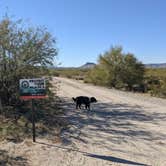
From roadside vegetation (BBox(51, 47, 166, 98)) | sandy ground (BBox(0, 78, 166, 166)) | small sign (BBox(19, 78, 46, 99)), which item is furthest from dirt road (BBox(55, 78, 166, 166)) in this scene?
roadside vegetation (BBox(51, 47, 166, 98))

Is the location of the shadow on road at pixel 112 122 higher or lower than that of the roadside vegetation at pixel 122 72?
lower

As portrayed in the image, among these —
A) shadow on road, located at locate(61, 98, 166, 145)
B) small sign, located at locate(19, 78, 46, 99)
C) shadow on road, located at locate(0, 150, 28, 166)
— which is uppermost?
small sign, located at locate(19, 78, 46, 99)

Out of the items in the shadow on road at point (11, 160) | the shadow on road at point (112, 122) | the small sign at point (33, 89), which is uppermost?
the small sign at point (33, 89)

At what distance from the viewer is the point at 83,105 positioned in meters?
18.2

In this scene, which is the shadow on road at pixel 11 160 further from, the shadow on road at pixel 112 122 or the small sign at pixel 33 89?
the shadow on road at pixel 112 122

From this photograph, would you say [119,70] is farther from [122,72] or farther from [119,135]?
[119,135]

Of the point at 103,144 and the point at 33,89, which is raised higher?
the point at 33,89

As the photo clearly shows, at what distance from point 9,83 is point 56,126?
10.6ft

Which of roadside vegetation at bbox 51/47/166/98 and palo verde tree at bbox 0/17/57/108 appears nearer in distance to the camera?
palo verde tree at bbox 0/17/57/108

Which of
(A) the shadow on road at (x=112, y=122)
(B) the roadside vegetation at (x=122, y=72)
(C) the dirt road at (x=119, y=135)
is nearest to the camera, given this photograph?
(C) the dirt road at (x=119, y=135)

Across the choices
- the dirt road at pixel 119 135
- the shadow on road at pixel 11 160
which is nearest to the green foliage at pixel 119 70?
the dirt road at pixel 119 135

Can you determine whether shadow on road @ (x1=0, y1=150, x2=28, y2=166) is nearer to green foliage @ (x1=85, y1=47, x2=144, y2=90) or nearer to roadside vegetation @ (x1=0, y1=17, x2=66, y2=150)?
roadside vegetation @ (x1=0, y1=17, x2=66, y2=150)

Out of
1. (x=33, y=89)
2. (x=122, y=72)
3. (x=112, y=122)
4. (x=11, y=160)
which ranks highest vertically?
(x=122, y=72)

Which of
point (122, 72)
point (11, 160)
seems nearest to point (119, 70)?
point (122, 72)
